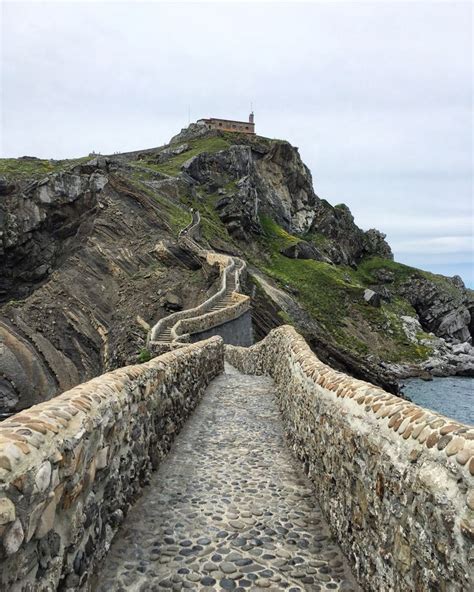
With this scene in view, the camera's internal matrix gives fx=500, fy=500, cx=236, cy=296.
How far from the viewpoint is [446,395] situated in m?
49.1

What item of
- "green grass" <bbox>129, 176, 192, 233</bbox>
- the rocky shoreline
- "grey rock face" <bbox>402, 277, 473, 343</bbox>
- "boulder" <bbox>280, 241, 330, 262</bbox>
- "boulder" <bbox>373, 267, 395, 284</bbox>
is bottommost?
the rocky shoreline

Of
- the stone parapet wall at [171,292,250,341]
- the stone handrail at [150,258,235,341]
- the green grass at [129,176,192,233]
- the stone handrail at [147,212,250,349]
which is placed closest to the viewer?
the stone parapet wall at [171,292,250,341]

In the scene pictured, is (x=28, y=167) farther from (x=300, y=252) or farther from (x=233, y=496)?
(x=233, y=496)

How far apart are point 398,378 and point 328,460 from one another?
178 feet

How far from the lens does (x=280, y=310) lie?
50.2 metres

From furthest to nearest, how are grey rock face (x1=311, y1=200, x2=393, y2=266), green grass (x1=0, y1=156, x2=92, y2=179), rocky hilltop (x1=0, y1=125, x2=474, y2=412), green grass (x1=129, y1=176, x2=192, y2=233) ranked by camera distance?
grey rock face (x1=311, y1=200, x2=393, y2=266) < green grass (x1=0, y1=156, x2=92, y2=179) < green grass (x1=129, y1=176, x2=192, y2=233) < rocky hilltop (x1=0, y1=125, x2=474, y2=412)

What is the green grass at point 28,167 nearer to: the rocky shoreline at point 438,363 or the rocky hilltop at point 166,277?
the rocky hilltop at point 166,277

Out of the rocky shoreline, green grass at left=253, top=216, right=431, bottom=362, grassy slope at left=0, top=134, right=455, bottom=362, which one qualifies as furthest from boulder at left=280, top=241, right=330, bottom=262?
the rocky shoreline

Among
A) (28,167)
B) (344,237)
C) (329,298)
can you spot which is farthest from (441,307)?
(28,167)

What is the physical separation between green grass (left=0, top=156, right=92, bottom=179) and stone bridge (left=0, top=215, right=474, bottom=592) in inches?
2338

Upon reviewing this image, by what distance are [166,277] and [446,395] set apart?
29.6 m

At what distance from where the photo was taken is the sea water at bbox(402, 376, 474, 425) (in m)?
42.0

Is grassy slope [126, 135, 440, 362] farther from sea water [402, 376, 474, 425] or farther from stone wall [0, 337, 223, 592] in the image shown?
stone wall [0, 337, 223, 592]

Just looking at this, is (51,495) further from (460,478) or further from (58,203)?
(58,203)
